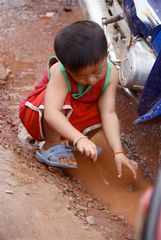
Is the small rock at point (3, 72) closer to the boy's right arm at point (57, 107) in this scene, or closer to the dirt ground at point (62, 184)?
the dirt ground at point (62, 184)

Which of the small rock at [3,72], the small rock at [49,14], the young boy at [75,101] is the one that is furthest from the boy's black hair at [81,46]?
the small rock at [49,14]

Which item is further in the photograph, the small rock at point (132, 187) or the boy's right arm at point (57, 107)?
the small rock at point (132, 187)

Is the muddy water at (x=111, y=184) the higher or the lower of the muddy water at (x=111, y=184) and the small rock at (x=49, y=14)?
the higher

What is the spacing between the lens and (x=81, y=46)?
2.53 meters

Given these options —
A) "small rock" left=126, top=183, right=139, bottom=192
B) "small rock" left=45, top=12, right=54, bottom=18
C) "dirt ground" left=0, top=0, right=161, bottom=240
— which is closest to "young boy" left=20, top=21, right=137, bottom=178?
"dirt ground" left=0, top=0, right=161, bottom=240

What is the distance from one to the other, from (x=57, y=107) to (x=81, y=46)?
16.0 inches

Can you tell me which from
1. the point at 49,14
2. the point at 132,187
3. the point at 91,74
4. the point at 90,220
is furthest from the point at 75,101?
the point at 49,14

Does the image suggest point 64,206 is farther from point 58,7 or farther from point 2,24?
point 58,7

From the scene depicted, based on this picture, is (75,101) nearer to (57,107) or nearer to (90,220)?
(57,107)

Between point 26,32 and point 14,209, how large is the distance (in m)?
3.43

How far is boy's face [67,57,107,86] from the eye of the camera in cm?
258

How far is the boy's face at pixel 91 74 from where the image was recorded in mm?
2582

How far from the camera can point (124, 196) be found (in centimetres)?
292

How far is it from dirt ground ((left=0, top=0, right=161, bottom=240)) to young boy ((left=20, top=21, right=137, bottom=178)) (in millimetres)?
192
